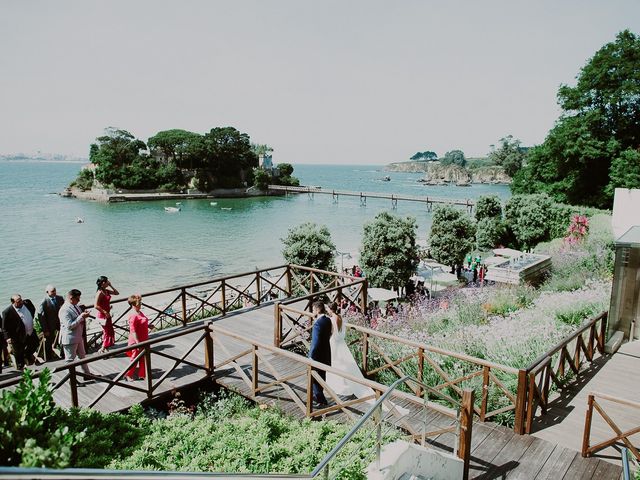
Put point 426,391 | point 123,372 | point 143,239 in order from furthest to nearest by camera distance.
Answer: point 143,239
point 123,372
point 426,391

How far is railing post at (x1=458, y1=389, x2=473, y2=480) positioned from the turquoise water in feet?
51.3

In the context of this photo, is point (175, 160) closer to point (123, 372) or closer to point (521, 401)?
point (123, 372)

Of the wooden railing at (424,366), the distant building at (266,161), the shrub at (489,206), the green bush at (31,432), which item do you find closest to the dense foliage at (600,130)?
the shrub at (489,206)

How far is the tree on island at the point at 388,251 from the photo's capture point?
65.4 feet

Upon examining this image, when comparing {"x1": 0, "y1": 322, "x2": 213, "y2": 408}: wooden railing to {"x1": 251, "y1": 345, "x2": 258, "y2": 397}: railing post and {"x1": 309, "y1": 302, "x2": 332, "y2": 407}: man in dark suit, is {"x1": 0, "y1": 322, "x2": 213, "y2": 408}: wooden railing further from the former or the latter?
{"x1": 309, "y1": 302, "x2": 332, "y2": 407}: man in dark suit

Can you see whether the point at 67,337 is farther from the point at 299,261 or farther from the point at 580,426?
the point at 299,261

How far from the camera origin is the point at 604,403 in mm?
6961

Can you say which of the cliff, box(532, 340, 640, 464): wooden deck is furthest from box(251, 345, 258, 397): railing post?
the cliff

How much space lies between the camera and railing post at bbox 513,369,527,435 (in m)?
5.85

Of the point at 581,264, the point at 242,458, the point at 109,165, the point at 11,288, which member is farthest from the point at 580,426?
the point at 109,165

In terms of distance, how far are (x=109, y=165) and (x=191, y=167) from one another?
15.3 meters

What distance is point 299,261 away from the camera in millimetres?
17328

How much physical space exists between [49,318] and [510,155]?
136 metres

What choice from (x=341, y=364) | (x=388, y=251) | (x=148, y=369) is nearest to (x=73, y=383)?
(x=148, y=369)
